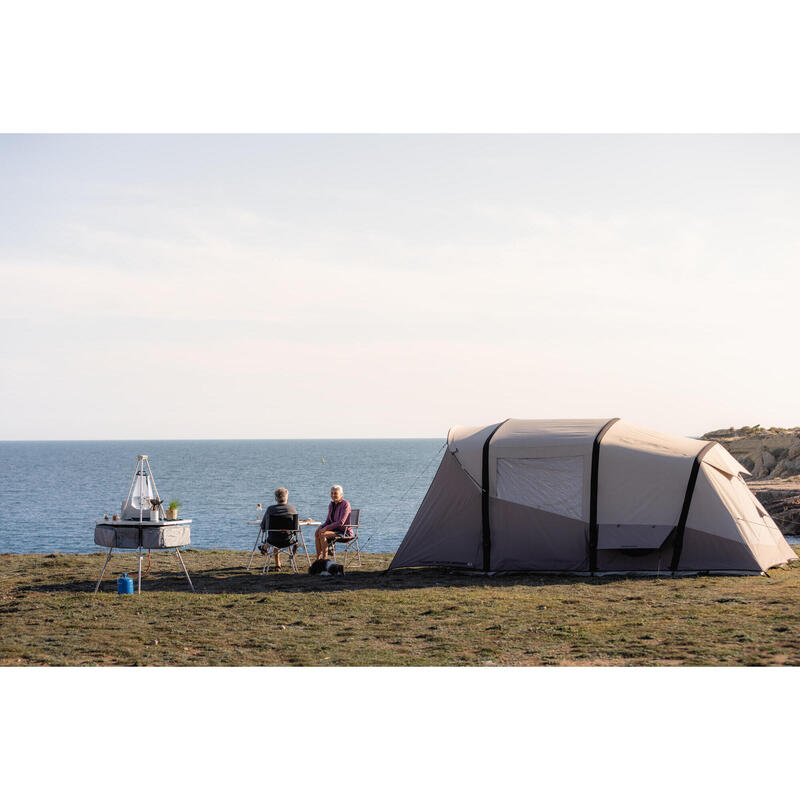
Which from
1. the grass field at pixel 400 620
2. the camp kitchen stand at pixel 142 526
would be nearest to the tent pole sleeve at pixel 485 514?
the grass field at pixel 400 620

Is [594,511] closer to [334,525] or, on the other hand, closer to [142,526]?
[334,525]

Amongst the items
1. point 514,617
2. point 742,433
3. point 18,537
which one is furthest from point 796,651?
point 742,433

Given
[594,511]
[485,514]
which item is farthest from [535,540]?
[594,511]

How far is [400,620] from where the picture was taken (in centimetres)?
754

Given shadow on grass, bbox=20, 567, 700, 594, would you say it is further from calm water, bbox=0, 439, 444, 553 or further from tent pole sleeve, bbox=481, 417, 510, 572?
calm water, bbox=0, 439, 444, 553

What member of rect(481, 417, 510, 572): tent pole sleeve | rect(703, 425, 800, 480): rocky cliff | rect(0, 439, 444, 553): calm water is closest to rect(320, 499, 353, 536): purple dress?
rect(481, 417, 510, 572): tent pole sleeve

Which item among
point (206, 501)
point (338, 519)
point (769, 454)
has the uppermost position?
point (769, 454)

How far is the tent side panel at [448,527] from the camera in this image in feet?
35.4

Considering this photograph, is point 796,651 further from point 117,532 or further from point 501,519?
point 117,532

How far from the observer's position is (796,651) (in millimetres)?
6090

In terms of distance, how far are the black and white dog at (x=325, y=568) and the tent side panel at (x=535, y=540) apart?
1.84 metres

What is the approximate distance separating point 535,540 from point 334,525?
2407mm

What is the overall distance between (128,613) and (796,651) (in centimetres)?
540

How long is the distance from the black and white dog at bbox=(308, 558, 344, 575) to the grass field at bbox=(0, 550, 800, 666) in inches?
5.6
